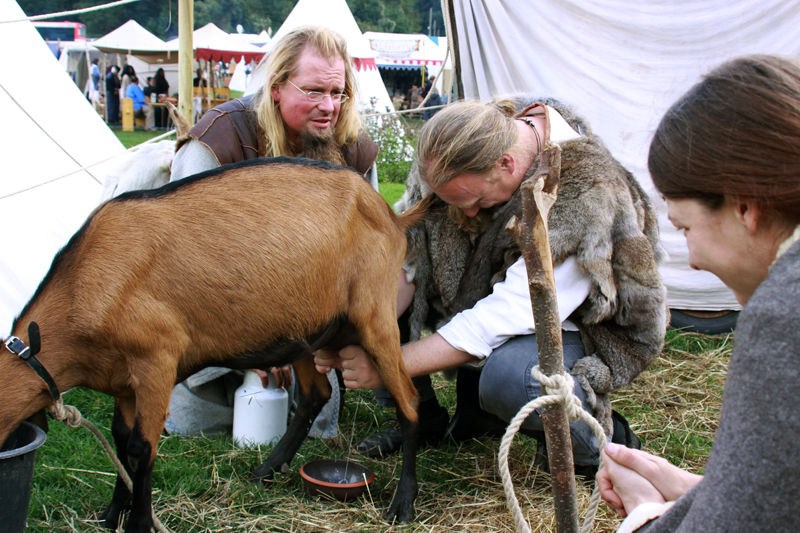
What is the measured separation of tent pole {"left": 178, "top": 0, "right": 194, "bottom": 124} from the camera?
404cm

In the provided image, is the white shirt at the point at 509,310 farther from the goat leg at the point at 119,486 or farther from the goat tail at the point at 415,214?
the goat leg at the point at 119,486

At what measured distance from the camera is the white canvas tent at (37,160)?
391cm

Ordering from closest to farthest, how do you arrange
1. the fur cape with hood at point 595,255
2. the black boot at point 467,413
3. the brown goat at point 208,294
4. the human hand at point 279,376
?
the brown goat at point 208,294 < the fur cape with hood at point 595,255 < the human hand at point 279,376 < the black boot at point 467,413

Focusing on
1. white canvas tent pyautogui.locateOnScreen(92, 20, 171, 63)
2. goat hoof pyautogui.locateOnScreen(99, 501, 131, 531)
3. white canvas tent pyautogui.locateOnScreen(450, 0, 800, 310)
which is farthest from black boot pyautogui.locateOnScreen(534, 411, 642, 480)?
white canvas tent pyautogui.locateOnScreen(92, 20, 171, 63)

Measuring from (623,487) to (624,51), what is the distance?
3.93 metres

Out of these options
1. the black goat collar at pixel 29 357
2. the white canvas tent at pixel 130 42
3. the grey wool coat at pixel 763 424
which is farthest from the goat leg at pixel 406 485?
the white canvas tent at pixel 130 42

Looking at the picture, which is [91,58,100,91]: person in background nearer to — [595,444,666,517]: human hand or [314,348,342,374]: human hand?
[314,348,342,374]: human hand

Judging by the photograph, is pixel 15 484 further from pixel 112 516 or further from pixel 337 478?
pixel 337 478

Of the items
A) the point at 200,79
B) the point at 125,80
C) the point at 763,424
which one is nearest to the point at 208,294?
the point at 763,424

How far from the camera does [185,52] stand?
4035 millimetres

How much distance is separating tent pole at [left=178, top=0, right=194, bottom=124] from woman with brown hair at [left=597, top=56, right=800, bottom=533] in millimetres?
3505

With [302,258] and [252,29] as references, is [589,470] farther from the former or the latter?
[252,29]

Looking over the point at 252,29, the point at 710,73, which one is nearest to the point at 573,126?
the point at 710,73

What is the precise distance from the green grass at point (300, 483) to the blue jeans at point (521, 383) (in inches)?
10.8
